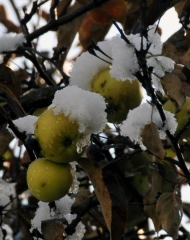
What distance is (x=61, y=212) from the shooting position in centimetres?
124

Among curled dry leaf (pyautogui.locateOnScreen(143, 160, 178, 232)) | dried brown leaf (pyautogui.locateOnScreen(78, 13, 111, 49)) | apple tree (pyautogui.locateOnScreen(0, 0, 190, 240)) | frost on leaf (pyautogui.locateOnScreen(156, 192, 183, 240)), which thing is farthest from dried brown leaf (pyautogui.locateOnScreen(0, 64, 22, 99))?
dried brown leaf (pyautogui.locateOnScreen(78, 13, 111, 49))

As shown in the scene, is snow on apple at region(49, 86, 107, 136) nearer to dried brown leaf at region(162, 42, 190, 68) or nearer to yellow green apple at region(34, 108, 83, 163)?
yellow green apple at region(34, 108, 83, 163)

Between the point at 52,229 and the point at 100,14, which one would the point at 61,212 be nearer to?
the point at 52,229

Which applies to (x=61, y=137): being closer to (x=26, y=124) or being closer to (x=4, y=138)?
(x=26, y=124)

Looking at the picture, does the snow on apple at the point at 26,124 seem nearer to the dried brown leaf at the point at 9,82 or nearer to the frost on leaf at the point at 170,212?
the dried brown leaf at the point at 9,82

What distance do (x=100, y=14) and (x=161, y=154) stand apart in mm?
1124

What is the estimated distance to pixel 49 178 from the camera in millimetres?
1023

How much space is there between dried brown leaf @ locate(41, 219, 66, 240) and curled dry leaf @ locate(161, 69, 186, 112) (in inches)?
14.1

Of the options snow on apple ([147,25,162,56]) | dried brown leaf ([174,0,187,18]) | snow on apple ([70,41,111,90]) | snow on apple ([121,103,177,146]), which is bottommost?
snow on apple ([121,103,177,146])

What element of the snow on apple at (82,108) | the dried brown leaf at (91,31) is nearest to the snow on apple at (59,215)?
Answer: the snow on apple at (82,108)

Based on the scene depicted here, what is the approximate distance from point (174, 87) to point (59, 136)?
0.26 m

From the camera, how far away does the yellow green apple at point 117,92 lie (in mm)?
1231

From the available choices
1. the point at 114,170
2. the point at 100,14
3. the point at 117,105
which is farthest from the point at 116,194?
the point at 100,14

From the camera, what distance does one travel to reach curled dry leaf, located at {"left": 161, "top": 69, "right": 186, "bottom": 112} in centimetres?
106
